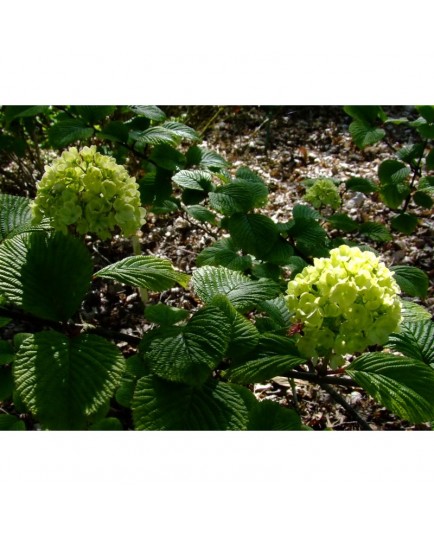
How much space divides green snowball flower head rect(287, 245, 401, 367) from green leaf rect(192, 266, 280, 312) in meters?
0.13

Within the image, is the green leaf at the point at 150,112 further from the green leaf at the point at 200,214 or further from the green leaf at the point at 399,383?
the green leaf at the point at 399,383

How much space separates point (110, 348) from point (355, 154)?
3.60 m

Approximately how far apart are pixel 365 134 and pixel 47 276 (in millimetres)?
1682

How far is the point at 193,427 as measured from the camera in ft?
3.21

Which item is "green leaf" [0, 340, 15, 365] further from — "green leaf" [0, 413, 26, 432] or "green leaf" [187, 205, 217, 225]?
"green leaf" [187, 205, 217, 225]

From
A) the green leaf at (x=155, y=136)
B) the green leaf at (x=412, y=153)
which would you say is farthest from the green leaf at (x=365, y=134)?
the green leaf at (x=155, y=136)

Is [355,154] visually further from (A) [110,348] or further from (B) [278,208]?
(A) [110,348]

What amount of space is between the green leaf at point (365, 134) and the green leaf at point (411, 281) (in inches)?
23.4

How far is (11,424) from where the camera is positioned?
4.53 feet

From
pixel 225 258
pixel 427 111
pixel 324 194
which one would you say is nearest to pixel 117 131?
pixel 225 258

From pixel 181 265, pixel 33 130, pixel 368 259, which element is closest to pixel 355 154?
pixel 181 265

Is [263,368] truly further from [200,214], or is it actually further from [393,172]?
[393,172]

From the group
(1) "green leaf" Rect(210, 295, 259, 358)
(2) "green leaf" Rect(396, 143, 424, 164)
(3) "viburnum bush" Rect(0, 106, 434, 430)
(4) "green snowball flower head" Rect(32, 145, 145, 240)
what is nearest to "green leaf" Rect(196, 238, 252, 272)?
(3) "viburnum bush" Rect(0, 106, 434, 430)

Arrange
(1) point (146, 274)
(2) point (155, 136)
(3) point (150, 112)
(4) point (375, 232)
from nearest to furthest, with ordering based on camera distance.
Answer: (1) point (146, 274) → (2) point (155, 136) → (3) point (150, 112) → (4) point (375, 232)
